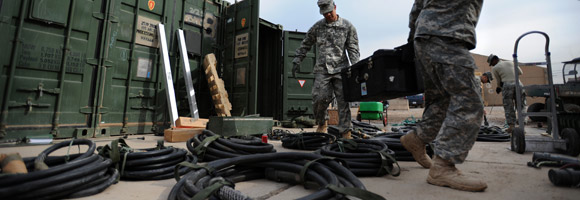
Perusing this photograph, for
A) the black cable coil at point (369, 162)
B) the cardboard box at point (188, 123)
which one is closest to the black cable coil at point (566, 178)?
the black cable coil at point (369, 162)

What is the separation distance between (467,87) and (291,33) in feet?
19.7

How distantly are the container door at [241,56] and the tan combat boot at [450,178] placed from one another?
4.12 meters

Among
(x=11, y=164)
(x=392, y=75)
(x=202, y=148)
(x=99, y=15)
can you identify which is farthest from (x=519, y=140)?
(x=99, y=15)

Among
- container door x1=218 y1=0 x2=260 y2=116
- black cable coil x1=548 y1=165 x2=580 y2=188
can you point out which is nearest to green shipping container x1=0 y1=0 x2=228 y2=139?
container door x1=218 y1=0 x2=260 y2=116

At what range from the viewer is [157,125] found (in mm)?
4910

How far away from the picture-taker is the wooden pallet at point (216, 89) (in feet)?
16.8

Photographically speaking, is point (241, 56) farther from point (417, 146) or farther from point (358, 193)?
point (358, 193)

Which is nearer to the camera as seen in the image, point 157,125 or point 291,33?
point 157,125

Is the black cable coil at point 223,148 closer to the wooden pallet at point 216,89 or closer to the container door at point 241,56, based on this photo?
the wooden pallet at point 216,89

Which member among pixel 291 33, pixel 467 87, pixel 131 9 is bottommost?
pixel 467 87

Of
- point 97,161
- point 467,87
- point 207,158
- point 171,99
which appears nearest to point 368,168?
point 467,87

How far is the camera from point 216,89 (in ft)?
17.1

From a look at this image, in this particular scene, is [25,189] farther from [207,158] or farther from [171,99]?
[171,99]

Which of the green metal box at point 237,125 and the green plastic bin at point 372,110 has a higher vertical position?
the green plastic bin at point 372,110
